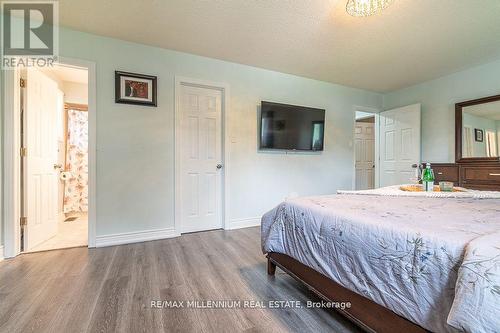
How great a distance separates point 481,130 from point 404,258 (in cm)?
378

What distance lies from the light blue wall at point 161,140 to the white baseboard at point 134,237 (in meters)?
0.06

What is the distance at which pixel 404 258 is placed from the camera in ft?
3.08

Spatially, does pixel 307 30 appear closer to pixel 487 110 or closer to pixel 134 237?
pixel 487 110

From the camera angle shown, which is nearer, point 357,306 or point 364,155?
point 357,306

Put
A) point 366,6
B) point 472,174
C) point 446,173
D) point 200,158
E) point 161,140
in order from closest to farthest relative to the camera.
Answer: point 366,6, point 161,140, point 200,158, point 472,174, point 446,173

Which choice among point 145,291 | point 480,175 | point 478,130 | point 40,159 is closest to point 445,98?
point 478,130

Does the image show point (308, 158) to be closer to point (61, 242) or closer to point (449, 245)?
point (449, 245)

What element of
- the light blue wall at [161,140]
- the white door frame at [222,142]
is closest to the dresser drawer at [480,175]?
the light blue wall at [161,140]

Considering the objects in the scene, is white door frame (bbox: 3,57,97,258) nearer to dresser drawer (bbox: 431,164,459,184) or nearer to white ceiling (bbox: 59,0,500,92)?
Result: white ceiling (bbox: 59,0,500,92)

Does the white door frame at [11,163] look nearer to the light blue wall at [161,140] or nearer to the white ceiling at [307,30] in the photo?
the light blue wall at [161,140]

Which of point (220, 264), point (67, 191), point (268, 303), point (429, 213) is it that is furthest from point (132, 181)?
point (429, 213)

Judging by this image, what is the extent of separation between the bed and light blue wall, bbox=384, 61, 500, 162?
2609mm

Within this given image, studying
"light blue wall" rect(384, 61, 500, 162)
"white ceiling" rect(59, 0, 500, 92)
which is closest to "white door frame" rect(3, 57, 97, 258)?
"white ceiling" rect(59, 0, 500, 92)

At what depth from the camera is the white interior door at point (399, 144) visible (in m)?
4.06
